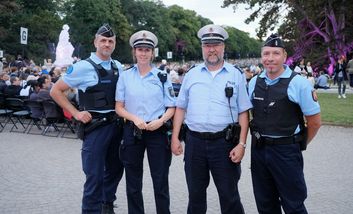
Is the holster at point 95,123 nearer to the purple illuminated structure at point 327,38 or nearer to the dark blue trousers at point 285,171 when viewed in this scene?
the dark blue trousers at point 285,171

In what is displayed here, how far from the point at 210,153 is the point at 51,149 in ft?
20.5

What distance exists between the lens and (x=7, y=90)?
1241 centimetres

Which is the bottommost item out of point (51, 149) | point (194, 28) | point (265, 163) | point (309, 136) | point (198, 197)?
point (51, 149)

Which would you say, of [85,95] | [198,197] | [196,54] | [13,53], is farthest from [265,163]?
[196,54]

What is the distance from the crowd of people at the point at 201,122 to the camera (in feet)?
12.6

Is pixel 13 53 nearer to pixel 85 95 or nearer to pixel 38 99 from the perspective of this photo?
pixel 38 99

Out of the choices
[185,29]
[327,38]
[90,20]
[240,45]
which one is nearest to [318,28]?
[327,38]

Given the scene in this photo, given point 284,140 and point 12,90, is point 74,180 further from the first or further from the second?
point 12,90

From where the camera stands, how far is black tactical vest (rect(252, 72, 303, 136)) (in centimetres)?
377

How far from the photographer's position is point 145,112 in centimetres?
441

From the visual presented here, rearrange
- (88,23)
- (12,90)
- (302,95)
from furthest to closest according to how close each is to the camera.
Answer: (88,23) → (12,90) → (302,95)

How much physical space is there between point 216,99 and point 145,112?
869 mm

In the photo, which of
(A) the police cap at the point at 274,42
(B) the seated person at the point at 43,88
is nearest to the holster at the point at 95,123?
(A) the police cap at the point at 274,42

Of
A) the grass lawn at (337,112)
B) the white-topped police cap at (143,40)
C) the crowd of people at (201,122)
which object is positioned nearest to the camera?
the crowd of people at (201,122)
